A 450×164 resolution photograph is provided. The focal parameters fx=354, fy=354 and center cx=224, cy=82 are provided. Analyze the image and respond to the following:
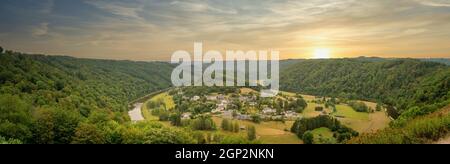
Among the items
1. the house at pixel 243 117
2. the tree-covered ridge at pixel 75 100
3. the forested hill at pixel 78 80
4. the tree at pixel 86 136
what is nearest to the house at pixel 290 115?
the house at pixel 243 117

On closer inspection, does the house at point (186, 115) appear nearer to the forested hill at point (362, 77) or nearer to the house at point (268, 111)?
the house at point (268, 111)

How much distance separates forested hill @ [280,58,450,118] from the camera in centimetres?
7106

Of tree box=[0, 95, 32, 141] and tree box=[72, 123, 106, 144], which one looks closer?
tree box=[72, 123, 106, 144]

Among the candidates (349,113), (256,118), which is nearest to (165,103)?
(256,118)

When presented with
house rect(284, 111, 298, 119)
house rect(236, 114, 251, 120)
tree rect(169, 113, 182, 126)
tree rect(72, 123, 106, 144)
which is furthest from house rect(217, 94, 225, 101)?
tree rect(72, 123, 106, 144)

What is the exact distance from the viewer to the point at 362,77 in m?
83.9

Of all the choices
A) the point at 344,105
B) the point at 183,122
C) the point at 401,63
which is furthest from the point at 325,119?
the point at 401,63

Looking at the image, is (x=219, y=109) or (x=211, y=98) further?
(x=211, y=98)

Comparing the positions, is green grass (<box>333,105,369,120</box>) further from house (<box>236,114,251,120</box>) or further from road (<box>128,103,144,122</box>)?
road (<box>128,103,144,122</box>)

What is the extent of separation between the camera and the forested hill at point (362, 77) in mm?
71062

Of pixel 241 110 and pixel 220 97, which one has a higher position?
pixel 220 97

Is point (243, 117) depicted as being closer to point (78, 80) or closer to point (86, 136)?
point (78, 80)

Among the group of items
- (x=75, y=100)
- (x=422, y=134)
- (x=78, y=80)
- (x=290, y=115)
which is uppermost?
(x=422, y=134)
